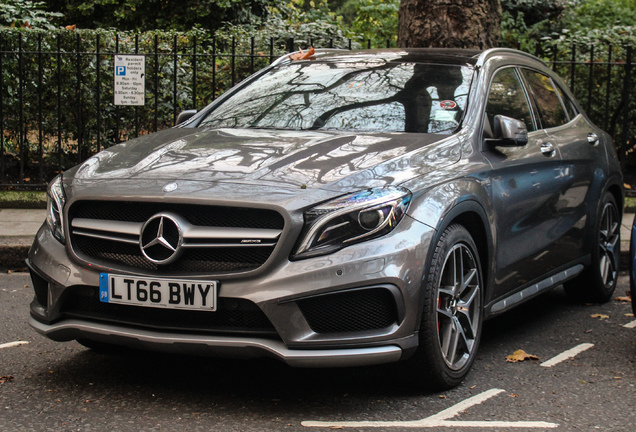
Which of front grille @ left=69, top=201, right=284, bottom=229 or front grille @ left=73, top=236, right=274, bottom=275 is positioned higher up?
front grille @ left=69, top=201, right=284, bottom=229

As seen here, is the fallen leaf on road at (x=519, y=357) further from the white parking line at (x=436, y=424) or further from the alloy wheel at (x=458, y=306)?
the white parking line at (x=436, y=424)

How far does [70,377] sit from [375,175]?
1750 millimetres

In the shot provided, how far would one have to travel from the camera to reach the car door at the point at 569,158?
5.46m

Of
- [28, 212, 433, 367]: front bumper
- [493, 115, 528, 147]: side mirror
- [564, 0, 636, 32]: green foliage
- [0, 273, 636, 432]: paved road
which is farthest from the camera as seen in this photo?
[564, 0, 636, 32]: green foliage

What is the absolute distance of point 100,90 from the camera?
10.5m

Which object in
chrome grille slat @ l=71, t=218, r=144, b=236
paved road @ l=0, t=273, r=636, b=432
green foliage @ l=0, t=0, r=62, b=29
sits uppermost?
green foliage @ l=0, t=0, r=62, b=29

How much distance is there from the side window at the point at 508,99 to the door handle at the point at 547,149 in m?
0.13

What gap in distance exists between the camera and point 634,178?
454 inches

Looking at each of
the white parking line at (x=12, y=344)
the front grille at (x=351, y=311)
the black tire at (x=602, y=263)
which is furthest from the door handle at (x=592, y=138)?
the white parking line at (x=12, y=344)

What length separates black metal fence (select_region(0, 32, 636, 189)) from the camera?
10.1 meters

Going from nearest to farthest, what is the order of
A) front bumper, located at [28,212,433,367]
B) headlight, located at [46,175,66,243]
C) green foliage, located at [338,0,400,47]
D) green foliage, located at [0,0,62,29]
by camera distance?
front bumper, located at [28,212,433,367] → headlight, located at [46,175,66,243] → green foliage, located at [0,0,62,29] → green foliage, located at [338,0,400,47]

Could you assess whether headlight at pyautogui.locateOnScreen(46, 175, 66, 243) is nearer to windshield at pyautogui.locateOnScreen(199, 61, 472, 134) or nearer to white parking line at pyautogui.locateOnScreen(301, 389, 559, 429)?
windshield at pyautogui.locateOnScreen(199, 61, 472, 134)

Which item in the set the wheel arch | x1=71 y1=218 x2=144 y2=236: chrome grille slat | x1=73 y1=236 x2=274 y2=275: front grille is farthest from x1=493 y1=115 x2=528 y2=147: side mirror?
x1=71 y1=218 x2=144 y2=236: chrome grille slat

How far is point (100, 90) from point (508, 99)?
6.37 meters
